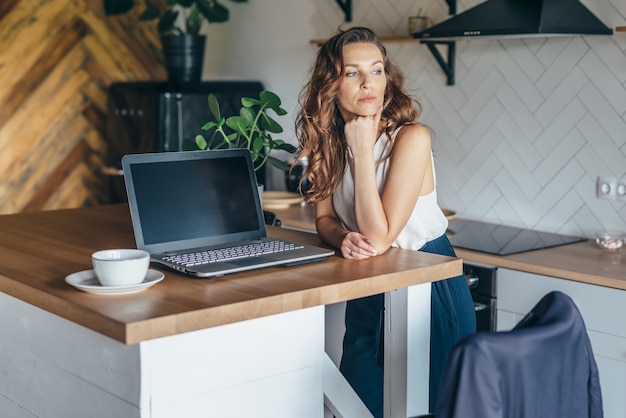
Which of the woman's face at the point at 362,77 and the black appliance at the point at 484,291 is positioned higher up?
the woman's face at the point at 362,77

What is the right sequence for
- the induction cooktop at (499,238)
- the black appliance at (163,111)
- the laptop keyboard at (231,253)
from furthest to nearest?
the black appliance at (163,111)
the induction cooktop at (499,238)
the laptop keyboard at (231,253)

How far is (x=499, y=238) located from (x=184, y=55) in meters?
1.97

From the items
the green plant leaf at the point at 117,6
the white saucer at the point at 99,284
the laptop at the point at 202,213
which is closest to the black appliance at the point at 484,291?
the laptop at the point at 202,213

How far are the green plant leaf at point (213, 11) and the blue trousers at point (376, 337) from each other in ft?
8.20

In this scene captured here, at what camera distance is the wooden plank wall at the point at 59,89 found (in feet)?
14.5

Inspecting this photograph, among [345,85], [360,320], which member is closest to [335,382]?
[360,320]

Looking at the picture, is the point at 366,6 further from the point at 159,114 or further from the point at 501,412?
the point at 501,412

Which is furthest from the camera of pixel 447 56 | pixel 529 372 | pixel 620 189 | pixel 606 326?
pixel 447 56

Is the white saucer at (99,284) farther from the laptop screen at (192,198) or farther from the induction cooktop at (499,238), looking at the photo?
the induction cooktop at (499,238)

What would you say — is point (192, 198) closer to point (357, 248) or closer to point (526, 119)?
point (357, 248)

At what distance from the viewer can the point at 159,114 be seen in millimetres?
4125

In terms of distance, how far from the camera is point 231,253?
194cm

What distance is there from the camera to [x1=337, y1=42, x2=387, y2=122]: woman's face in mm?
2178

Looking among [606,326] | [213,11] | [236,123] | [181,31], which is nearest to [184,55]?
[181,31]
